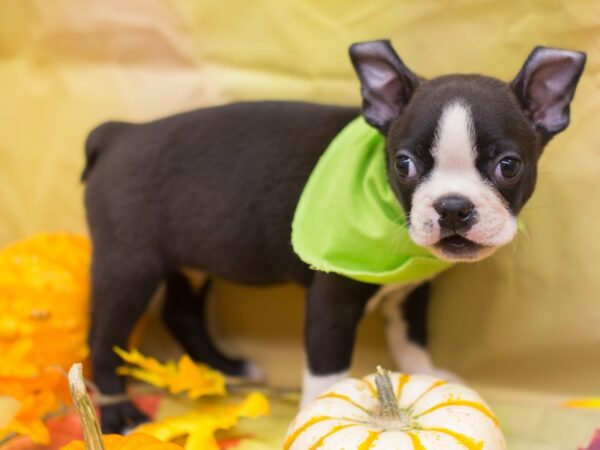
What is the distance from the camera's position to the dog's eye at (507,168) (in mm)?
1674

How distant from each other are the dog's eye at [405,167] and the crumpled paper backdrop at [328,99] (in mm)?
535

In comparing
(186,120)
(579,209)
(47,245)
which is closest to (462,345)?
(579,209)

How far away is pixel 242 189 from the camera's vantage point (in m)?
2.12

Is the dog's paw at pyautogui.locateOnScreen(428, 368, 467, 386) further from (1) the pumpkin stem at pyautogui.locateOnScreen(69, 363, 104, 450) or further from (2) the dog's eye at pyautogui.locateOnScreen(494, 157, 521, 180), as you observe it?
(1) the pumpkin stem at pyautogui.locateOnScreen(69, 363, 104, 450)

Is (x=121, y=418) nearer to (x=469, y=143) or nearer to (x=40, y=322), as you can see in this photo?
(x=40, y=322)

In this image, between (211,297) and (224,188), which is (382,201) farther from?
(211,297)

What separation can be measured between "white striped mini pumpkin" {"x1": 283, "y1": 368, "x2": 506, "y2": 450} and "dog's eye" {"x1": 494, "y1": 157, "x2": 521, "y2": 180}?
0.45 m

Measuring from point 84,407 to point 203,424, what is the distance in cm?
62

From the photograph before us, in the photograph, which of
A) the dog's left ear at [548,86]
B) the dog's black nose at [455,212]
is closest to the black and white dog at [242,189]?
the dog's left ear at [548,86]

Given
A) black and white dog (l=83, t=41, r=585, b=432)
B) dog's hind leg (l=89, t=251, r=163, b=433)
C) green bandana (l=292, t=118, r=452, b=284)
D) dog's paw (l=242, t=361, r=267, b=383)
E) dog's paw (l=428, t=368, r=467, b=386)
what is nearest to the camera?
black and white dog (l=83, t=41, r=585, b=432)

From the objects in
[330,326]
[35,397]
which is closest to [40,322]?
[35,397]

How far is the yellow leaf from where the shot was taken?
6.80ft

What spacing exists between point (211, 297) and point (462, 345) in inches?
31.5

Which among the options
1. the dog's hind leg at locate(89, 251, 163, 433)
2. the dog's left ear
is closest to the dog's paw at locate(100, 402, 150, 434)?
the dog's hind leg at locate(89, 251, 163, 433)
